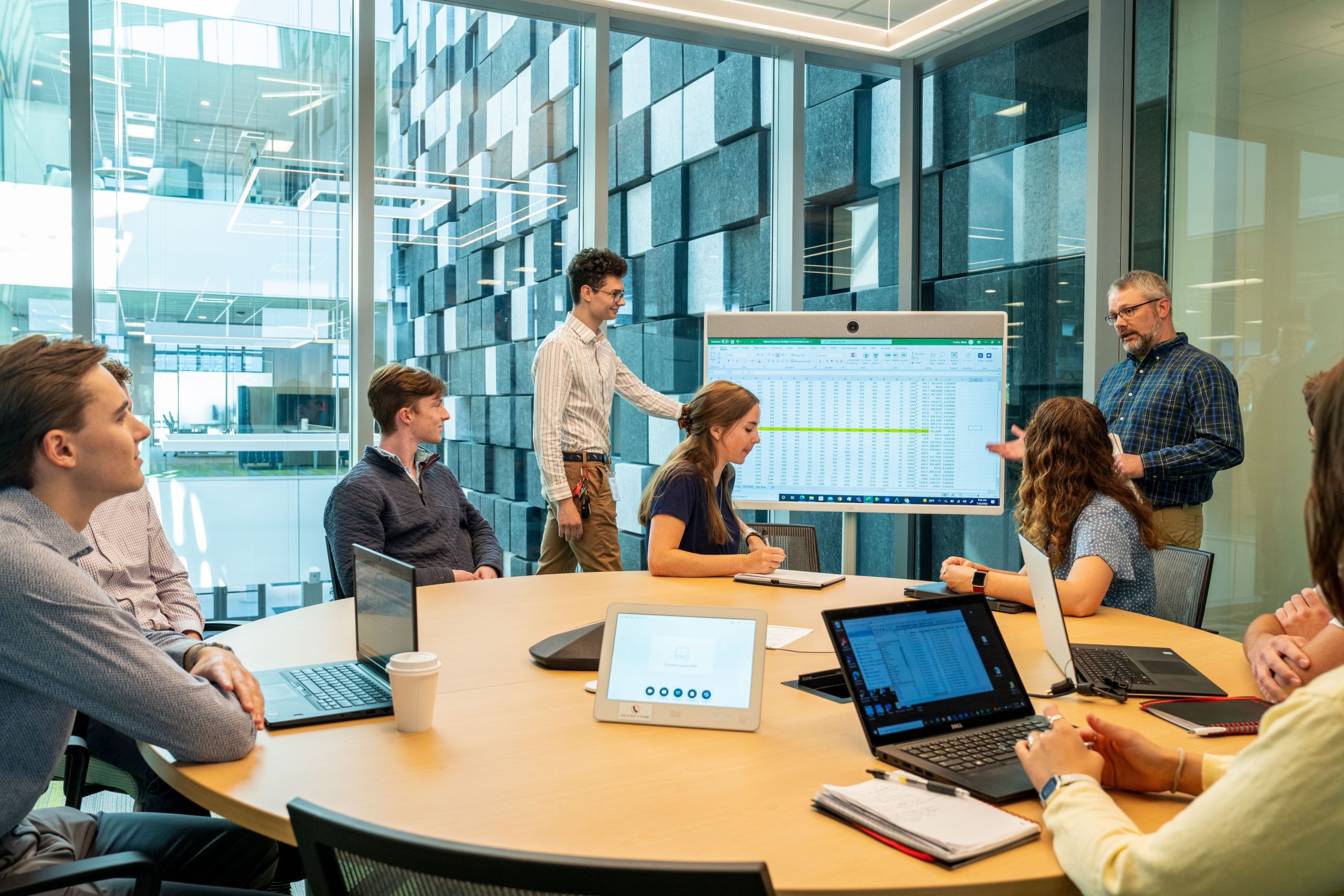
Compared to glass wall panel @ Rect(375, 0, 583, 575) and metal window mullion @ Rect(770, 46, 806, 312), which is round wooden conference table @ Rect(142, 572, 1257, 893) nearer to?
glass wall panel @ Rect(375, 0, 583, 575)

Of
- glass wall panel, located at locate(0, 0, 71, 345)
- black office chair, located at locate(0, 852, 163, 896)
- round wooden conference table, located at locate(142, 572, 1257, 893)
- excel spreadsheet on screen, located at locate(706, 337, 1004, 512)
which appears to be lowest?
black office chair, located at locate(0, 852, 163, 896)

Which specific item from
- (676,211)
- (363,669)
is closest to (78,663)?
(363,669)

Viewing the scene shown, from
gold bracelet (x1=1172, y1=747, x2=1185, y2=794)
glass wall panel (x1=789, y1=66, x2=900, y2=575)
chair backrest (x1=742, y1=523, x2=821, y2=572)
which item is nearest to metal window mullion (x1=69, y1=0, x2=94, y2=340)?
chair backrest (x1=742, y1=523, x2=821, y2=572)

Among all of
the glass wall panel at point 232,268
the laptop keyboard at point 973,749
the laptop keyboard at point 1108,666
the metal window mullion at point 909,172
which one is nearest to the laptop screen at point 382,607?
the laptop keyboard at point 973,749

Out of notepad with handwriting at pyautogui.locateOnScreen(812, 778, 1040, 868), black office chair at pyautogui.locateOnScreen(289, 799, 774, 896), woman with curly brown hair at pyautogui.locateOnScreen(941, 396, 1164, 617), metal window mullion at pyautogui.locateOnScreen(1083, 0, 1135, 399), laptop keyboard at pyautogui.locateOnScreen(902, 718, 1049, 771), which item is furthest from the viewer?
metal window mullion at pyautogui.locateOnScreen(1083, 0, 1135, 399)

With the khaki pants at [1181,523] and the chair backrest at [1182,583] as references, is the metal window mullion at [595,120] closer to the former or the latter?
the khaki pants at [1181,523]

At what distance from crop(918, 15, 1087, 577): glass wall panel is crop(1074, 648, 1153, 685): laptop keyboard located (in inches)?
113

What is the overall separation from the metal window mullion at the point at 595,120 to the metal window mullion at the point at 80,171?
210cm

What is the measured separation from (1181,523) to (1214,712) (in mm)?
2313

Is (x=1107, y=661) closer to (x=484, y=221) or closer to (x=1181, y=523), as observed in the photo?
(x=1181, y=523)

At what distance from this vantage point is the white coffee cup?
1530 mm

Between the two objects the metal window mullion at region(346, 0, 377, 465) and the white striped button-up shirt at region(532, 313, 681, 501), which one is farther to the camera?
the metal window mullion at region(346, 0, 377, 465)

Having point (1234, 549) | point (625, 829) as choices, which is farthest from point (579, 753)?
point (1234, 549)

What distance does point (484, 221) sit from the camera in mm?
4660
